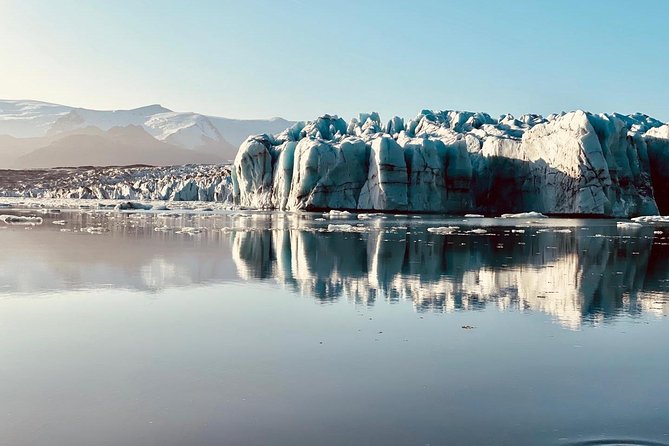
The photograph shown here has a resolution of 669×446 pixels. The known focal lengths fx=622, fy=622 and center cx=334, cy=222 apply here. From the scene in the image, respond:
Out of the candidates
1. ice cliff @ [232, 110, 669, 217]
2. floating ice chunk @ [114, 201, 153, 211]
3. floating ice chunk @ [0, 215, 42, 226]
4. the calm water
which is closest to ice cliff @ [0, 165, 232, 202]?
floating ice chunk @ [114, 201, 153, 211]

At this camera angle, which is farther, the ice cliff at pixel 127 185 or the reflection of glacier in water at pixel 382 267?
the ice cliff at pixel 127 185

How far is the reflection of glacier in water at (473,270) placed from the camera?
9.63m

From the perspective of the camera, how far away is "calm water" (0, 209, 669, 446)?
4344 millimetres

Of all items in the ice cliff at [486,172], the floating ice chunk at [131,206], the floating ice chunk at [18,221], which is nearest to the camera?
the floating ice chunk at [18,221]

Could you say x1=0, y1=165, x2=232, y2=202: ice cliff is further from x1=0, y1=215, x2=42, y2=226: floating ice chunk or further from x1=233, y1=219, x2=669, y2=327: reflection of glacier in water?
x1=233, y1=219, x2=669, y2=327: reflection of glacier in water

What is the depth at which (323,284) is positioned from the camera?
36.4ft

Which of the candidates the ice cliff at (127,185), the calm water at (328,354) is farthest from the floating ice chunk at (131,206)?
the calm water at (328,354)

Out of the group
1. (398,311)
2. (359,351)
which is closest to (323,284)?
(398,311)

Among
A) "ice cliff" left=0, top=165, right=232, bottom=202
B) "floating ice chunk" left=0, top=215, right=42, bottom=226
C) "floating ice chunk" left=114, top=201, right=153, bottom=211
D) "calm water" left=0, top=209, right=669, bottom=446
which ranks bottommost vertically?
"calm water" left=0, top=209, right=669, bottom=446

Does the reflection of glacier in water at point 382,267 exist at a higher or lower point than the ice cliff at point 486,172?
lower

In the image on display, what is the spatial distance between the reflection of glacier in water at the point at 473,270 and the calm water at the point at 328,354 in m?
0.08

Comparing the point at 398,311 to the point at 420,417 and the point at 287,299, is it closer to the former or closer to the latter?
the point at 287,299

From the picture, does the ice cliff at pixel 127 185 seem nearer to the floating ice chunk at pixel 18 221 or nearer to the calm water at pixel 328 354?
the floating ice chunk at pixel 18 221

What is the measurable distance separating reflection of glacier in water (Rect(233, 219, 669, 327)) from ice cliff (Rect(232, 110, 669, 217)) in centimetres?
2292
